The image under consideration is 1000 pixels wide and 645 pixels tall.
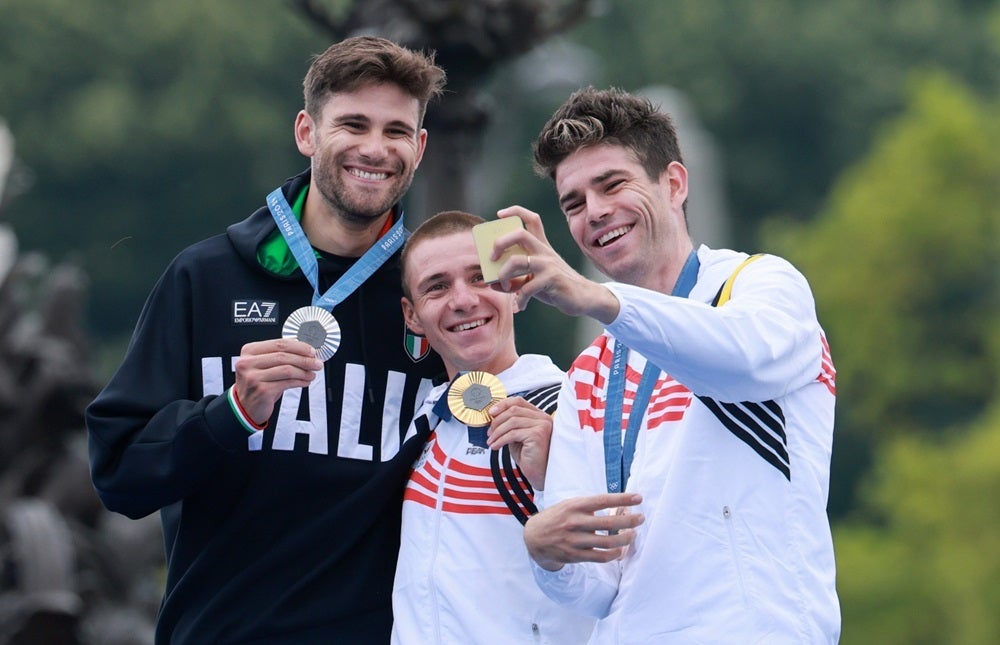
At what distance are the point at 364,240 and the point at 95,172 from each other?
99.2ft

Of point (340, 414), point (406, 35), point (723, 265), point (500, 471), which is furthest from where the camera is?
point (406, 35)

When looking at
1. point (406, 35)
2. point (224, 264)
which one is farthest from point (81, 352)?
point (224, 264)

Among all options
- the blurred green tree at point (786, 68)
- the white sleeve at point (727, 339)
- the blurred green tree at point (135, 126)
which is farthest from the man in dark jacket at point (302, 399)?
the blurred green tree at point (786, 68)

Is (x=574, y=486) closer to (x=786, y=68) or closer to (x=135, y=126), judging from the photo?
(x=135, y=126)

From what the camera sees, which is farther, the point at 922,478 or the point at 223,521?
the point at 922,478

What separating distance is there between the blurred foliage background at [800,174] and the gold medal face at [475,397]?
17.0 metres

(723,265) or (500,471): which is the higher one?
(723,265)

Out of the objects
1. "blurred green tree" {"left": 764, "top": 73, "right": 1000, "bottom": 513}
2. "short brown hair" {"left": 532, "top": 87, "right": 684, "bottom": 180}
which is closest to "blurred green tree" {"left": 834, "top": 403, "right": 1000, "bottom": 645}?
"blurred green tree" {"left": 764, "top": 73, "right": 1000, "bottom": 513}

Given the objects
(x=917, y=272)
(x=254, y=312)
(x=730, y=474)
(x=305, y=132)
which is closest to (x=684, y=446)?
(x=730, y=474)

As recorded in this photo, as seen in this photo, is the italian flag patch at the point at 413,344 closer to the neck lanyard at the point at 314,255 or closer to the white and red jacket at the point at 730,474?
the neck lanyard at the point at 314,255

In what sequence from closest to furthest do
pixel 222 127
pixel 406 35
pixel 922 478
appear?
1. pixel 406 35
2. pixel 922 478
3. pixel 222 127

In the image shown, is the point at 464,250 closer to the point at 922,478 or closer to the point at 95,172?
the point at 922,478

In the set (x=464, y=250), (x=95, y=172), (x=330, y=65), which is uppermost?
(x=95, y=172)

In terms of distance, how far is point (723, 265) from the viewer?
12.9ft
